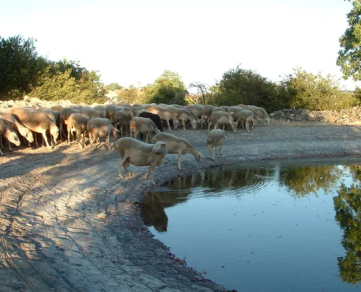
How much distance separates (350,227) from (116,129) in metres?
12.0

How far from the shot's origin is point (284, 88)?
1581 inches

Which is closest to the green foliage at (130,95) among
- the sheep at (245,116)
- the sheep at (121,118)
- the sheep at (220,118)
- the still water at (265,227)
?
the sheep at (245,116)

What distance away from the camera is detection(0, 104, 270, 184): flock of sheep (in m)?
14.7

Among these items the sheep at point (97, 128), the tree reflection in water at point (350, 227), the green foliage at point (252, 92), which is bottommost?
the tree reflection in water at point (350, 227)

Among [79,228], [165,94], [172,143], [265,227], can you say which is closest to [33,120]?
[172,143]

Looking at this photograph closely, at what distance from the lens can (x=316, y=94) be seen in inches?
1518

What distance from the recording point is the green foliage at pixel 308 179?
15961 mm

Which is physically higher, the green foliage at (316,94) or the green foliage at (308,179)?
the green foliage at (316,94)

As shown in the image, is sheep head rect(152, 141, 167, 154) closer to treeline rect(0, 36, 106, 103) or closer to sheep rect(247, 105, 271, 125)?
sheep rect(247, 105, 271, 125)

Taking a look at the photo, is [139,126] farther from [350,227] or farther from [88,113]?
[350,227]

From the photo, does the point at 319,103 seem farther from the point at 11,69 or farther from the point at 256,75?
the point at 11,69

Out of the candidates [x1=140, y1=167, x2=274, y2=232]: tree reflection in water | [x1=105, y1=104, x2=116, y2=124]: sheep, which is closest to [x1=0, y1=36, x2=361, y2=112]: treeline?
[x1=105, y1=104, x2=116, y2=124]: sheep

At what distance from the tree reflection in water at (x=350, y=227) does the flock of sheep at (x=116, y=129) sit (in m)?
5.79

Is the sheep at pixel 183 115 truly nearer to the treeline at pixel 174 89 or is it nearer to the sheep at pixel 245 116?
the sheep at pixel 245 116
